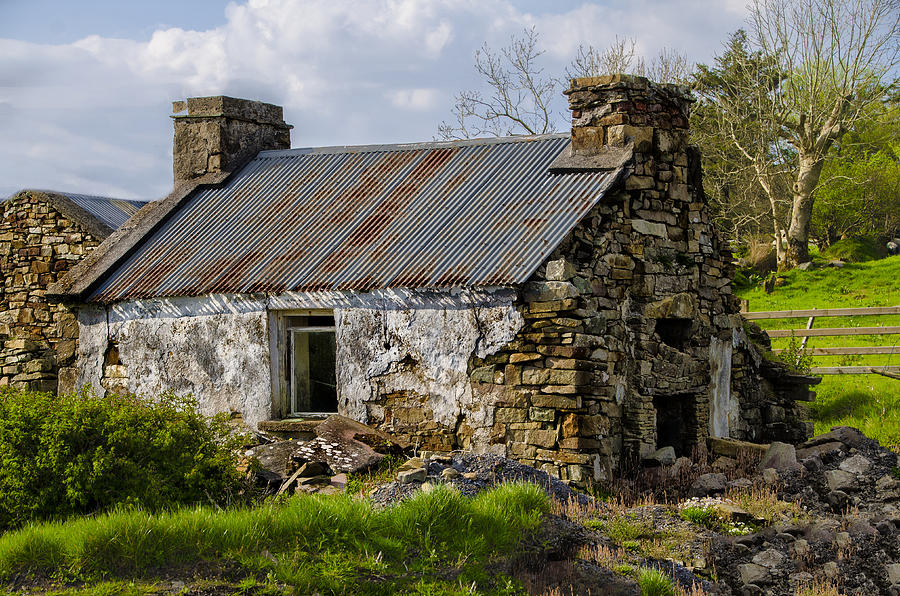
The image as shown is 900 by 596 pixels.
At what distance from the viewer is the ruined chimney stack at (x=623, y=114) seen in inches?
537

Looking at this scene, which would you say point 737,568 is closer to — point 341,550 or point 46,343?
point 341,550

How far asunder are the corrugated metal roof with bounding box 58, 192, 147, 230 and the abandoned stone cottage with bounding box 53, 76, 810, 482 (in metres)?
1.20

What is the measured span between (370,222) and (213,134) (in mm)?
4570

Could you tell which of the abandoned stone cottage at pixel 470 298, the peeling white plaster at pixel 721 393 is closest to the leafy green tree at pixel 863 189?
the peeling white plaster at pixel 721 393

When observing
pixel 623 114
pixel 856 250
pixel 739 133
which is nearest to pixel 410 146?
pixel 623 114

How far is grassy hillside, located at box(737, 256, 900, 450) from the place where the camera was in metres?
16.6

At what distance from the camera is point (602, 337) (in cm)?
1228

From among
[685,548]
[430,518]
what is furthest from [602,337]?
[430,518]

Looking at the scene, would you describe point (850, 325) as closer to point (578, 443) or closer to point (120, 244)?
point (578, 443)

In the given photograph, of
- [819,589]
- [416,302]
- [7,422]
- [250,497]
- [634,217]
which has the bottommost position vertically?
[819,589]

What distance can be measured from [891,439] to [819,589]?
676cm

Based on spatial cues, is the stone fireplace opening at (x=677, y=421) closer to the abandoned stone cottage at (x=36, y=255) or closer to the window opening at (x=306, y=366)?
the window opening at (x=306, y=366)

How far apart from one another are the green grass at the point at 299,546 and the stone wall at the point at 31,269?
7.93m

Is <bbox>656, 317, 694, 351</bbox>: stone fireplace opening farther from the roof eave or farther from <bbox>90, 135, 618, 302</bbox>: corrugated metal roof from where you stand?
the roof eave
